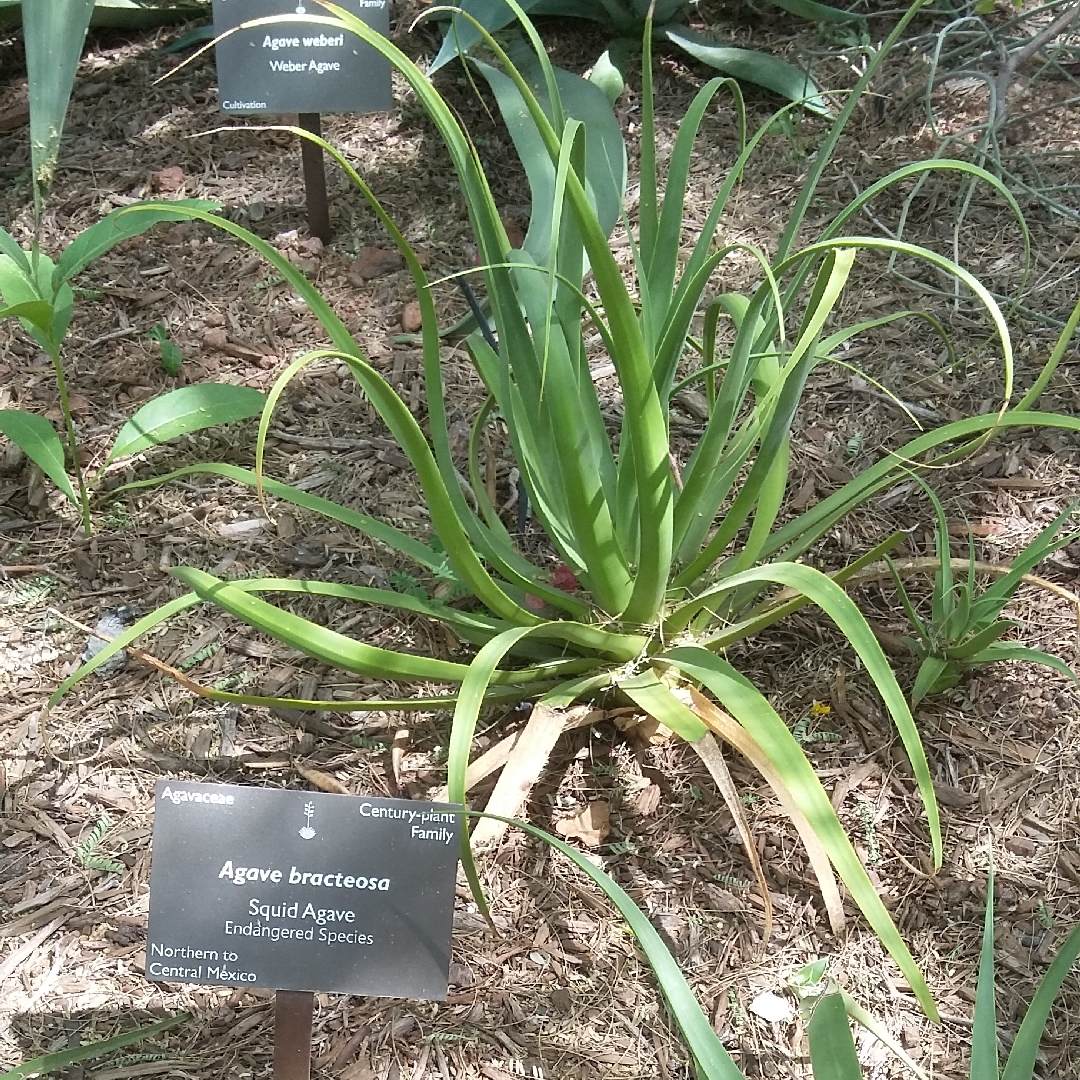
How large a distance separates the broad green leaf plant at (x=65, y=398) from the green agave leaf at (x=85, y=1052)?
0.65 metres

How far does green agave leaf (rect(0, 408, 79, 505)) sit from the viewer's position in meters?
1.30

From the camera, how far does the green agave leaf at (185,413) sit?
4.40 feet

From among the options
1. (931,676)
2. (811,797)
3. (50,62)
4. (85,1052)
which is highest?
(50,62)

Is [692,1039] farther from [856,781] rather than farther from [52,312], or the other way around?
[52,312]

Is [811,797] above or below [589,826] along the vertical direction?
above

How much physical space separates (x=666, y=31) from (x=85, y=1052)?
1.92 meters

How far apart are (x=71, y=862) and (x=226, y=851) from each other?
397 mm

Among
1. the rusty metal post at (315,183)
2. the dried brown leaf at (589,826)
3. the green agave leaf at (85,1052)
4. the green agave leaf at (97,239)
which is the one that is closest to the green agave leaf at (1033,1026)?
the dried brown leaf at (589,826)

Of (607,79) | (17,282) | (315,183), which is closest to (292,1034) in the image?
(17,282)

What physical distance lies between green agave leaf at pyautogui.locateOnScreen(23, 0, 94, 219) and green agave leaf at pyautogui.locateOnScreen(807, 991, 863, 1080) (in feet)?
3.94

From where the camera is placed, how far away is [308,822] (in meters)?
0.83

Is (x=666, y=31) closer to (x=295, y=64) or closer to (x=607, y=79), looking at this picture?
(x=607, y=79)

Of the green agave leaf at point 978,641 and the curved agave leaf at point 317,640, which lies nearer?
the curved agave leaf at point 317,640

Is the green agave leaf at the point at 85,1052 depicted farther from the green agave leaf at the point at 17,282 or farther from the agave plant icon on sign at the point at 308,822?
the green agave leaf at the point at 17,282
